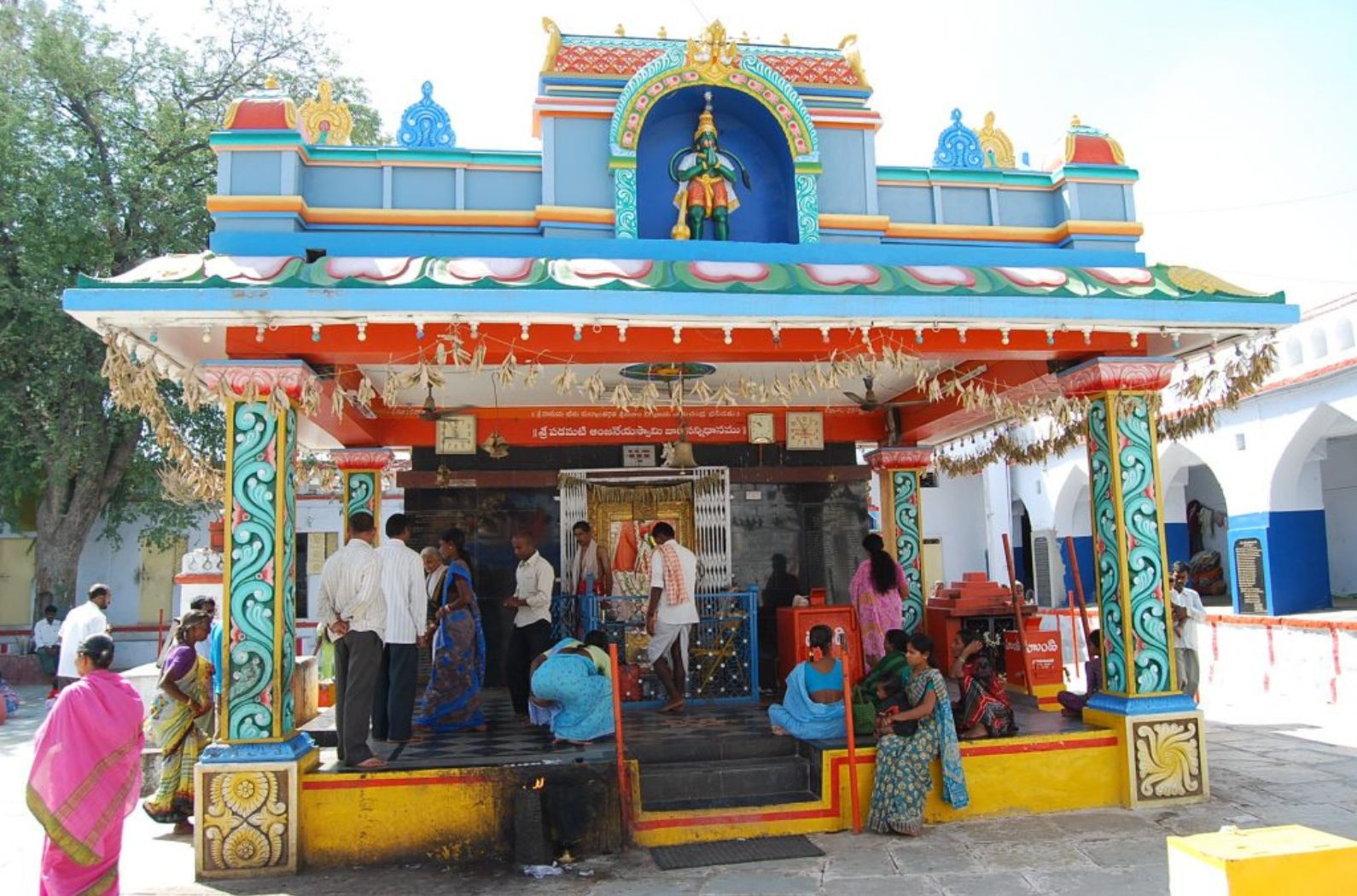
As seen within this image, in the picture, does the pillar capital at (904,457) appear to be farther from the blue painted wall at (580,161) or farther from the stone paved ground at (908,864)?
the blue painted wall at (580,161)

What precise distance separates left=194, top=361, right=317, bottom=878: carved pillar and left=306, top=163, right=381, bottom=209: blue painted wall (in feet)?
5.40

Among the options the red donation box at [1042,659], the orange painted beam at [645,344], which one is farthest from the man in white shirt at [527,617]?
the red donation box at [1042,659]

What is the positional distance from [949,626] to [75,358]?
1533 centimetres

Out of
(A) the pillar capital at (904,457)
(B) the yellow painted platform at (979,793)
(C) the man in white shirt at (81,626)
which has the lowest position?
(B) the yellow painted platform at (979,793)

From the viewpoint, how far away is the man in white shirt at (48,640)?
17.1m

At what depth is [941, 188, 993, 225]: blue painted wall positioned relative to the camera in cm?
810

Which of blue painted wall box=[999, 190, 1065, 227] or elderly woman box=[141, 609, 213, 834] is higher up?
blue painted wall box=[999, 190, 1065, 227]

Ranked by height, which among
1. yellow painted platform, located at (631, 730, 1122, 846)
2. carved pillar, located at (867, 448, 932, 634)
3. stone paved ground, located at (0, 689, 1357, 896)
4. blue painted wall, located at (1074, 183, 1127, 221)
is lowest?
stone paved ground, located at (0, 689, 1357, 896)

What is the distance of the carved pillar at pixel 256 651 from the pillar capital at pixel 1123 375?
5.45 m

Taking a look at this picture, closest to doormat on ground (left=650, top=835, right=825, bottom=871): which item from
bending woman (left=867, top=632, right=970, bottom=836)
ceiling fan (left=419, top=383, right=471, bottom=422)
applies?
bending woman (left=867, top=632, right=970, bottom=836)

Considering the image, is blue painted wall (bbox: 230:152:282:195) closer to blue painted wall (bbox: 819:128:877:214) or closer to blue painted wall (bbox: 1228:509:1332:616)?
blue painted wall (bbox: 819:128:877:214)

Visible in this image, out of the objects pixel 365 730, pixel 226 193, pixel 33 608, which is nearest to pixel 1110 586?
pixel 365 730

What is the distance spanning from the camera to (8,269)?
1708 centimetres

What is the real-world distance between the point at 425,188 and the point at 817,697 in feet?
15.6
